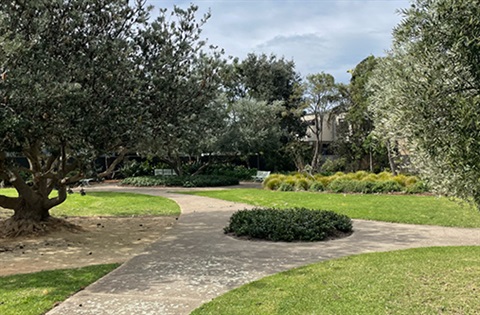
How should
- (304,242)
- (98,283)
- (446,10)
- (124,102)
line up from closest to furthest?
(446,10) → (98,283) → (124,102) → (304,242)

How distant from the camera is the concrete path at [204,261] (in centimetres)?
506

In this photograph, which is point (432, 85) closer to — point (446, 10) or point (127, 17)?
point (446, 10)

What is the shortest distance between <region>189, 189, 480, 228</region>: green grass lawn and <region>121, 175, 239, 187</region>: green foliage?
6300mm

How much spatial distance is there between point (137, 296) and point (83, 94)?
11.5ft

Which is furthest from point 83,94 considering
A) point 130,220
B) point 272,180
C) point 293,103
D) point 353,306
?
point 293,103

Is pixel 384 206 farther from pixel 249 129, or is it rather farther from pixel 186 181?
pixel 249 129

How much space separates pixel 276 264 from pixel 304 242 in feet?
6.48

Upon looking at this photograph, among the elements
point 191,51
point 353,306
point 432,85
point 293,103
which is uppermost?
point 293,103

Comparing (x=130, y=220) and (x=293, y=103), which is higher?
(x=293, y=103)

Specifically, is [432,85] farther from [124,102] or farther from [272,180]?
[272,180]

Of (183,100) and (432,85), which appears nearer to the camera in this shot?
(432,85)

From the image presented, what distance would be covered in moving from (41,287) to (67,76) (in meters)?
3.57

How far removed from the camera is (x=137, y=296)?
17.2ft

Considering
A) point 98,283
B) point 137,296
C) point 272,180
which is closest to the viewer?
point 137,296
